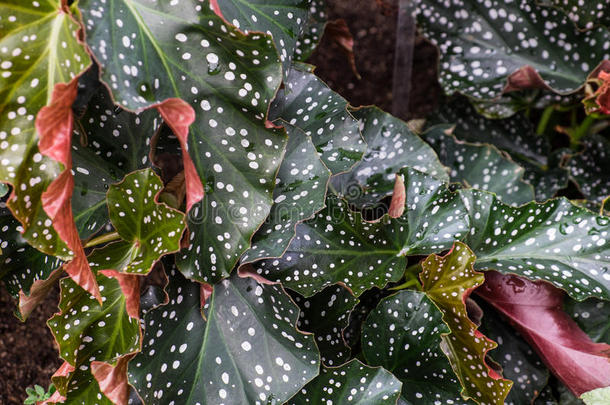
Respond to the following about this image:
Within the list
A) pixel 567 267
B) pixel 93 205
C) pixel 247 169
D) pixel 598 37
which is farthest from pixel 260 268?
pixel 598 37

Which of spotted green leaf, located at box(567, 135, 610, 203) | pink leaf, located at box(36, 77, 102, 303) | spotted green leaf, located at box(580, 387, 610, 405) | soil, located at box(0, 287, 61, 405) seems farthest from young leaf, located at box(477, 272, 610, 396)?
soil, located at box(0, 287, 61, 405)

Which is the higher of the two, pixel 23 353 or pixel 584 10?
pixel 584 10

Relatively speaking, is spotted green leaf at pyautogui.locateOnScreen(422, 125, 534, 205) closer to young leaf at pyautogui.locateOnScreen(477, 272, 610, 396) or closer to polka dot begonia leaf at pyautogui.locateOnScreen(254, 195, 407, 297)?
young leaf at pyautogui.locateOnScreen(477, 272, 610, 396)

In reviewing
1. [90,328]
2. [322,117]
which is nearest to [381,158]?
[322,117]

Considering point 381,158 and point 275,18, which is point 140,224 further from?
point 381,158

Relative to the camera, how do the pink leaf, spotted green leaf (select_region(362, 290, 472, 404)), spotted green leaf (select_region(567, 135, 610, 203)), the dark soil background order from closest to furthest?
the pink leaf < spotted green leaf (select_region(362, 290, 472, 404)) < the dark soil background < spotted green leaf (select_region(567, 135, 610, 203))
